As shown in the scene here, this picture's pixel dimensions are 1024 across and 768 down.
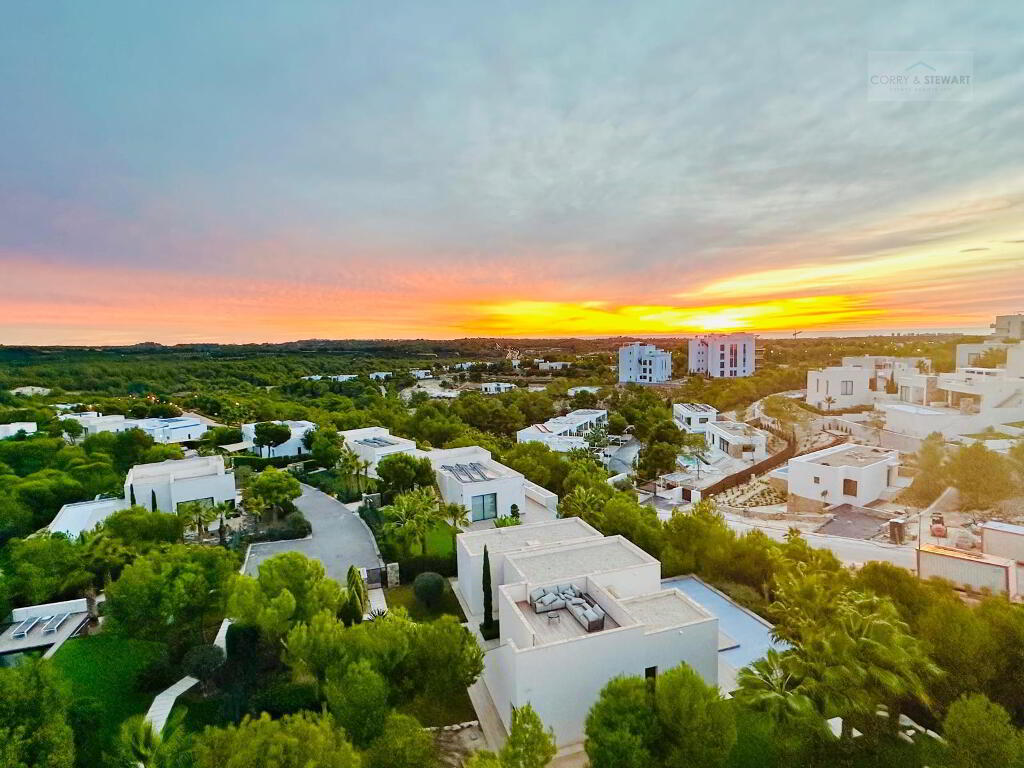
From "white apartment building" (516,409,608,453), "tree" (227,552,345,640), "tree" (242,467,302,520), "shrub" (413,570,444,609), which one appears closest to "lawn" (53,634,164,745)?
"tree" (227,552,345,640)

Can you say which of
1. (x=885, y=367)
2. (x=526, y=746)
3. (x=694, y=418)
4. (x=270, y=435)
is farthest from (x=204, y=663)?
(x=885, y=367)

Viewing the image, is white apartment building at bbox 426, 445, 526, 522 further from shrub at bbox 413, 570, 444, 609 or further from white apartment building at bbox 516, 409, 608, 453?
white apartment building at bbox 516, 409, 608, 453

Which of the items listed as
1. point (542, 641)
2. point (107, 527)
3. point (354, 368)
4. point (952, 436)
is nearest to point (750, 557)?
point (542, 641)

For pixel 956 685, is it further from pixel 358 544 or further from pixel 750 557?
pixel 358 544

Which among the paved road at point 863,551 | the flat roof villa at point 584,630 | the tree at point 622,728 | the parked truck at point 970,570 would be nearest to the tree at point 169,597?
the flat roof villa at point 584,630

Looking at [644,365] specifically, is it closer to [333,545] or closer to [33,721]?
[333,545]

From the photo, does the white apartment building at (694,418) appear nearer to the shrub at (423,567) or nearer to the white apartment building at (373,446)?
the white apartment building at (373,446)
